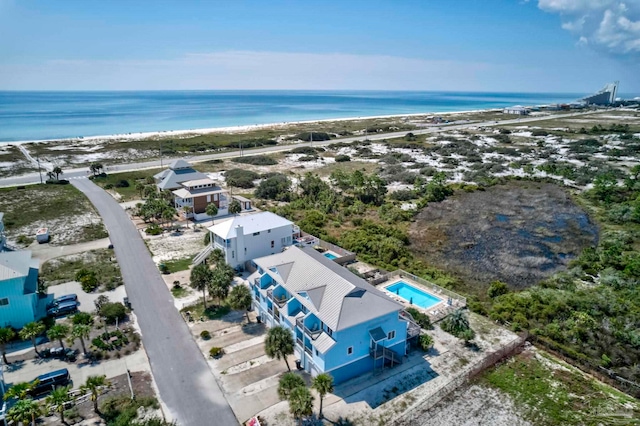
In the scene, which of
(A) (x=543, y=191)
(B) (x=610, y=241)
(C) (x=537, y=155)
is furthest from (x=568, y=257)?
(C) (x=537, y=155)

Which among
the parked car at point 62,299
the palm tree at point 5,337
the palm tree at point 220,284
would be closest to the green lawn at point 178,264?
the parked car at point 62,299

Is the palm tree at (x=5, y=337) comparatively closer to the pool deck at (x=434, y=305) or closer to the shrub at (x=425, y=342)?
the shrub at (x=425, y=342)

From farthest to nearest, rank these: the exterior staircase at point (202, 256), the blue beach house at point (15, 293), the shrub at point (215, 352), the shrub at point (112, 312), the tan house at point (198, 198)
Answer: the tan house at point (198, 198) → the exterior staircase at point (202, 256) → the shrub at point (112, 312) → the blue beach house at point (15, 293) → the shrub at point (215, 352)

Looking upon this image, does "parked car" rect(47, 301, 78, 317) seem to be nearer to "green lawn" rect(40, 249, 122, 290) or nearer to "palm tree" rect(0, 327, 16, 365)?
"green lawn" rect(40, 249, 122, 290)

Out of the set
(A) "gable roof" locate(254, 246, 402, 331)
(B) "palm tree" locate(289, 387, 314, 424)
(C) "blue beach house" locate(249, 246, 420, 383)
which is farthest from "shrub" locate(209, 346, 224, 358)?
(B) "palm tree" locate(289, 387, 314, 424)

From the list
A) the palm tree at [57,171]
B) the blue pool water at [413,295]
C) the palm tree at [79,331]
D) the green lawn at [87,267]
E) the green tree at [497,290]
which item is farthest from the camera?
the palm tree at [57,171]

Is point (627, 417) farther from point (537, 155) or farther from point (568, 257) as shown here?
point (537, 155)

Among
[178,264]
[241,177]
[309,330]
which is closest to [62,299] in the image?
[178,264]
